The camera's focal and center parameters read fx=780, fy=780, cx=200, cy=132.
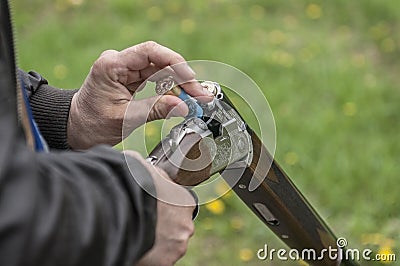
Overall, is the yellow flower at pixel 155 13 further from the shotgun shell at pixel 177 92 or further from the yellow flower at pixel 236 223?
the shotgun shell at pixel 177 92

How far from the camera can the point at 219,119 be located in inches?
61.8

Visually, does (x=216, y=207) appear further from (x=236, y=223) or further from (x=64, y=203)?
(x=64, y=203)

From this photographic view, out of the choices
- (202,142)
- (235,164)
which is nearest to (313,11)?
(235,164)

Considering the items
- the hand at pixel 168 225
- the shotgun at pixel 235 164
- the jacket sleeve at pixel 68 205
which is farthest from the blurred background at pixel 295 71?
the jacket sleeve at pixel 68 205

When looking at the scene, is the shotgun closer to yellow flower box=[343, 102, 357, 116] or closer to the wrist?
the wrist

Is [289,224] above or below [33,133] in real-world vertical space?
below

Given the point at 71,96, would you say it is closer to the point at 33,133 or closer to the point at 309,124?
the point at 33,133

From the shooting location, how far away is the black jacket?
1092mm

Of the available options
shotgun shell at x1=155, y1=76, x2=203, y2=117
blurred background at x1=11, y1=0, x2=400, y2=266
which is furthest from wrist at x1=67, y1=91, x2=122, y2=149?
blurred background at x1=11, y1=0, x2=400, y2=266

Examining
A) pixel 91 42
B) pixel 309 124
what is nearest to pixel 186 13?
pixel 91 42

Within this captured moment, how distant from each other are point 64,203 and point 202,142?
0.43 m

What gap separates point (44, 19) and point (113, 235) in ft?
14.0

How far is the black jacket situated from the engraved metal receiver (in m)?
0.15

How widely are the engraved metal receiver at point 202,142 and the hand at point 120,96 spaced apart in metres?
0.02
